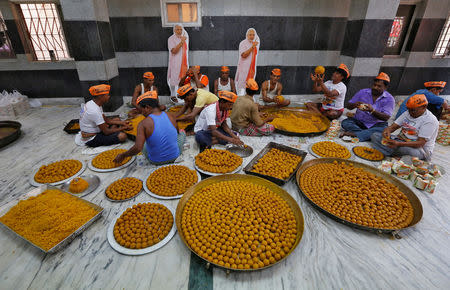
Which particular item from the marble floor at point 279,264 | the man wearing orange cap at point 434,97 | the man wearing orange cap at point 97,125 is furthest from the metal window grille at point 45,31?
the man wearing orange cap at point 434,97

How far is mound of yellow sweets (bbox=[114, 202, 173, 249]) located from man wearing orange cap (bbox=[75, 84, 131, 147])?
2342 millimetres

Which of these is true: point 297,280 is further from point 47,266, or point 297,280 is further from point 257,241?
point 47,266

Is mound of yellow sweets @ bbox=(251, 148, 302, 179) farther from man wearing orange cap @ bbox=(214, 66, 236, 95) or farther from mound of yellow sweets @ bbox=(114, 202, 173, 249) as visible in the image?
man wearing orange cap @ bbox=(214, 66, 236, 95)

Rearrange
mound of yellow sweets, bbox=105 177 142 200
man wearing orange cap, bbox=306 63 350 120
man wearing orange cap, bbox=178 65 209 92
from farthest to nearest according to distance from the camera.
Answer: man wearing orange cap, bbox=178 65 209 92 < man wearing orange cap, bbox=306 63 350 120 < mound of yellow sweets, bbox=105 177 142 200

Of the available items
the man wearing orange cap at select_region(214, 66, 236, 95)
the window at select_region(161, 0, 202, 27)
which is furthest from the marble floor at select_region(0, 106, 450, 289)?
the window at select_region(161, 0, 202, 27)

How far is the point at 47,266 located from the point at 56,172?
68.4 inches

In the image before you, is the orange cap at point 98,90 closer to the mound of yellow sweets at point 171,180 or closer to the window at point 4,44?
the mound of yellow sweets at point 171,180

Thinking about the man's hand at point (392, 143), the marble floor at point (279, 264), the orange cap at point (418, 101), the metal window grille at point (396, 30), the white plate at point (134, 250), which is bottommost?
the marble floor at point (279, 264)

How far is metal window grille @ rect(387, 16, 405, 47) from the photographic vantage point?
289 inches

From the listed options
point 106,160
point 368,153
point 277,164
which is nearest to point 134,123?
point 106,160

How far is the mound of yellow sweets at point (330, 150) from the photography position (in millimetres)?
4180

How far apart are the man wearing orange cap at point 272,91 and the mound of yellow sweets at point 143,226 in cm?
477

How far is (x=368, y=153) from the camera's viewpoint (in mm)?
4395

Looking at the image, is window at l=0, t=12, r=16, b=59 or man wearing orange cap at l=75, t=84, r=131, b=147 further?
window at l=0, t=12, r=16, b=59
